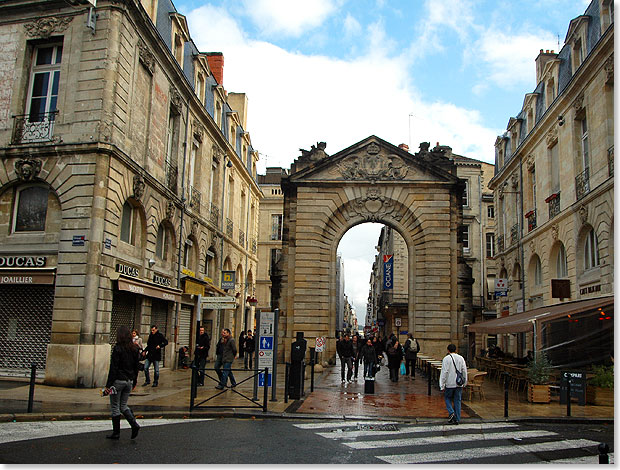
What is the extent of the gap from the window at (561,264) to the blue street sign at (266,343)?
13940mm

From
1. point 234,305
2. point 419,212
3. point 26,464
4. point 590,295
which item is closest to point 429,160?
point 419,212

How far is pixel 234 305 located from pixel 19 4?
1098 cm

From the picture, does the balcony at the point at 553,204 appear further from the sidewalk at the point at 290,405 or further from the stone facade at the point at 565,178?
the sidewalk at the point at 290,405

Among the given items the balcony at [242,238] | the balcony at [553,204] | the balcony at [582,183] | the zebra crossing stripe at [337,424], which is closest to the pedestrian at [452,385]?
the zebra crossing stripe at [337,424]

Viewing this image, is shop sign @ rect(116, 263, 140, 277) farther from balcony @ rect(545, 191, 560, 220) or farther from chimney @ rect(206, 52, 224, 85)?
balcony @ rect(545, 191, 560, 220)

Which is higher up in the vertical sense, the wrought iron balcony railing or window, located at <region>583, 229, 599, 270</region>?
the wrought iron balcony railing

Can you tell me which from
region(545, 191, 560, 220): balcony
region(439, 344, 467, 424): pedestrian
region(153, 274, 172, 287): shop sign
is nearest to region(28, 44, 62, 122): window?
region(153, 274, 172, 287): shop sign

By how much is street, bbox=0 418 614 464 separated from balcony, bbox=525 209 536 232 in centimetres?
1672

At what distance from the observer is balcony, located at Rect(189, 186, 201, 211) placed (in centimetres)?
2335

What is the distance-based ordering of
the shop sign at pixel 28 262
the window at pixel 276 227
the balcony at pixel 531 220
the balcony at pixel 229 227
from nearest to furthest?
the shop sign at pixel 28 262, the balcony at pixel 531 220, the balcony at pixel 229 227, the window at pixel 276 227

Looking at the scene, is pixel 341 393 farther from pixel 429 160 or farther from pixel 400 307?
pixel 400 307

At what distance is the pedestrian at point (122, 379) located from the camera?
801 centimetres

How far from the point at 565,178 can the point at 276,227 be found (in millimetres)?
26001

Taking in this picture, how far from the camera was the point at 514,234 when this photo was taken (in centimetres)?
2922
